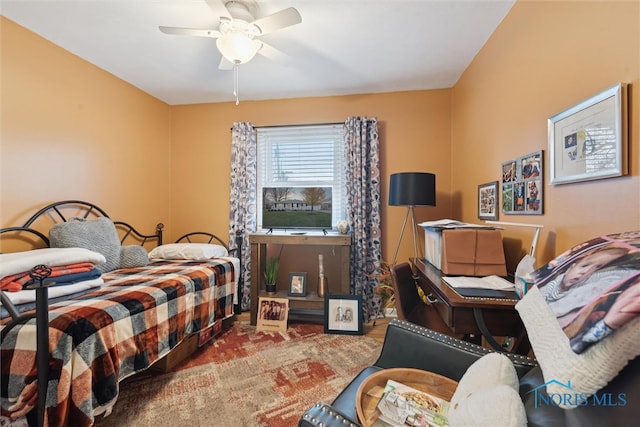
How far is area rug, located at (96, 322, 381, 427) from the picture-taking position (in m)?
1.47

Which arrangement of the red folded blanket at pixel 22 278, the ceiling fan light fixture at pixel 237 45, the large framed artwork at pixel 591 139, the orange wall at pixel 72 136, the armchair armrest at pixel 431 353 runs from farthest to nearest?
1. the orange wall at pixel 72 136
2. the ceiling fan light fixture at pixel 237 45
3. the red folded blanket at pixel 22 278
4. the armchair armrest at pixel 431 353
5. the large framed artwork at pixel 591 139

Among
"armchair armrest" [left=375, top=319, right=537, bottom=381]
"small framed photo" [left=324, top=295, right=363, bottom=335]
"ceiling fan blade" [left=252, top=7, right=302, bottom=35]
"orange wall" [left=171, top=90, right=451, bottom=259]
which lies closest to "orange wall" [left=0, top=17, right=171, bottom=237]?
"orange wall" [left=171, top=90, right=451, bottom=259]

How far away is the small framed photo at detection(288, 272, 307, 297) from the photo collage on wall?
1881mm

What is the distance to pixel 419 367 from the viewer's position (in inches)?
45.4

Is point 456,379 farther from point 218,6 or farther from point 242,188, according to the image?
point 242,188

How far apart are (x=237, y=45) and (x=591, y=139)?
1899 millimetres

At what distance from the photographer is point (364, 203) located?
2.75 m

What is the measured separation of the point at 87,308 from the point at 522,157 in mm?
2517

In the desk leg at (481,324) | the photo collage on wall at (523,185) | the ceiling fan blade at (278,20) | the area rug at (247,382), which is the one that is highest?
the ceiling fan blade at (278,20)

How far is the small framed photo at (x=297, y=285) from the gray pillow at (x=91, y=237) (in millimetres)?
1568

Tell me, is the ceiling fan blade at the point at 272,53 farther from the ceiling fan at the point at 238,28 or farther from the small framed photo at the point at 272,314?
the small framed photo at the point at 272,314

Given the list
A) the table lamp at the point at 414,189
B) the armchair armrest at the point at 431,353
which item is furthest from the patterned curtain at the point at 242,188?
the armchair armrest at the point at 431,353

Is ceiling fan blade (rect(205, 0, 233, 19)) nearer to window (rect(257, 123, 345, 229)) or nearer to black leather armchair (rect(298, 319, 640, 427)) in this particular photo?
window (rect(257, 123, 345, 229))

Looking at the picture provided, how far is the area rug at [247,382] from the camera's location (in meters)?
1.47
